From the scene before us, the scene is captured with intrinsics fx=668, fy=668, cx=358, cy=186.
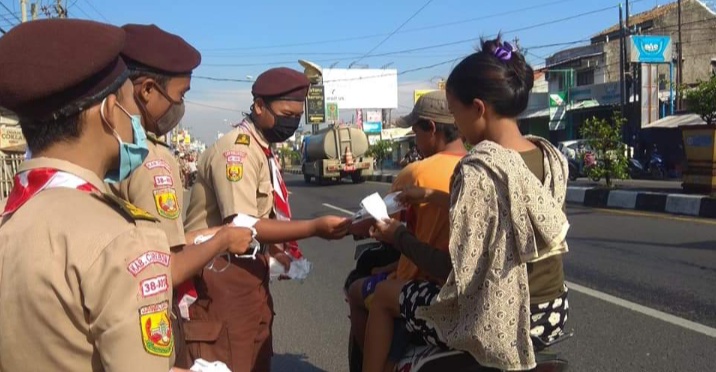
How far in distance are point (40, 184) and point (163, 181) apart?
2.67 feet

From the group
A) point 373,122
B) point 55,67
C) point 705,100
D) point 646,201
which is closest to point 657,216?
point 646,201

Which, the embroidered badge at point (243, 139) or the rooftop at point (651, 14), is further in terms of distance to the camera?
the rooftop at point (651, 14)

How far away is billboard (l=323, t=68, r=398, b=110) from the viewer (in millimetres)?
55375

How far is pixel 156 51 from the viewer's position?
2209 millimetres

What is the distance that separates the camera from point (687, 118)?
27.0 metres

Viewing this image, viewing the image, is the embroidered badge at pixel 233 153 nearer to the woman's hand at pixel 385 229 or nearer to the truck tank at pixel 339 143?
the woman's hand at pixel 385 229

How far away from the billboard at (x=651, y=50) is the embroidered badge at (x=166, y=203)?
30398 mm

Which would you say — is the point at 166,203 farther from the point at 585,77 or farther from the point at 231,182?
the point at 585,77

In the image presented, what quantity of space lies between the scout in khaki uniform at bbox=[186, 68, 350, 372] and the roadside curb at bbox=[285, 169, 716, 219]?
10.5 metres

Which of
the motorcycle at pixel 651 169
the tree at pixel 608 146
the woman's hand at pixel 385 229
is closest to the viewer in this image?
the woman's hand at pixel 385 229

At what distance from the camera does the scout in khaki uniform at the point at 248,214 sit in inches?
103

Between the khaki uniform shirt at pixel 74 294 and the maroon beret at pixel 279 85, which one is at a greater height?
the maroon beret at pixel 279 85

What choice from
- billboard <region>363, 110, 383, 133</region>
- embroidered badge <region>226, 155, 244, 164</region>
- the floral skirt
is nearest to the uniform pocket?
embroidered badge <region>226, 155, 244, 164</region>

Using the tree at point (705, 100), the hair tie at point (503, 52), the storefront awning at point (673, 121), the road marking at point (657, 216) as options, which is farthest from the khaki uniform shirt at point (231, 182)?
the storefront awning at point (673, 121)
